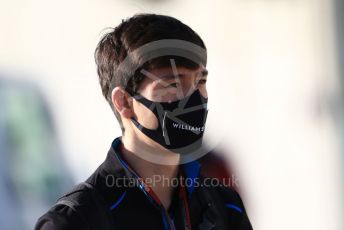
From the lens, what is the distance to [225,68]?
8.13 feet

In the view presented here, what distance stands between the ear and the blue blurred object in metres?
0.75

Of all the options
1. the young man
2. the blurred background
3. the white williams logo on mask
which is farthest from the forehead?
the blurred background

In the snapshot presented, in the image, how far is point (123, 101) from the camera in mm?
1656

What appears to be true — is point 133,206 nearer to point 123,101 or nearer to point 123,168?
point 123,168

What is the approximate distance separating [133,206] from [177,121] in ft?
0.95

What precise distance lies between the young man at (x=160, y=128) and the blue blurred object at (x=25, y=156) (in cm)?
71

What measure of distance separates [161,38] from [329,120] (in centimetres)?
117

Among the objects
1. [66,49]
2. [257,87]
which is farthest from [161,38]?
[257,87]

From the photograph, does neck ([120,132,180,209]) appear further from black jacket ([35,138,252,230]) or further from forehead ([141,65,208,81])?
forehead ([141,65,208,81])

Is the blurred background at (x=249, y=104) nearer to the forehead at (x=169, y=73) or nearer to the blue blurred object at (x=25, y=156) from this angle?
the blue blurred object at (x=25, y=156)

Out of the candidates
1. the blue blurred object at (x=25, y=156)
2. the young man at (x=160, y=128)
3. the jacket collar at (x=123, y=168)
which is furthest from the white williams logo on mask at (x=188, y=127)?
the blue blurred object at (x=25, y=156)

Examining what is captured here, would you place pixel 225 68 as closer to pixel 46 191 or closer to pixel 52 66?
pixel 52 66

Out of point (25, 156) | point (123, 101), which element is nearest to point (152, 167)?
point (123, 101)

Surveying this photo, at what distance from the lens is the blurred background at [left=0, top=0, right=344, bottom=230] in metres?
2.31
